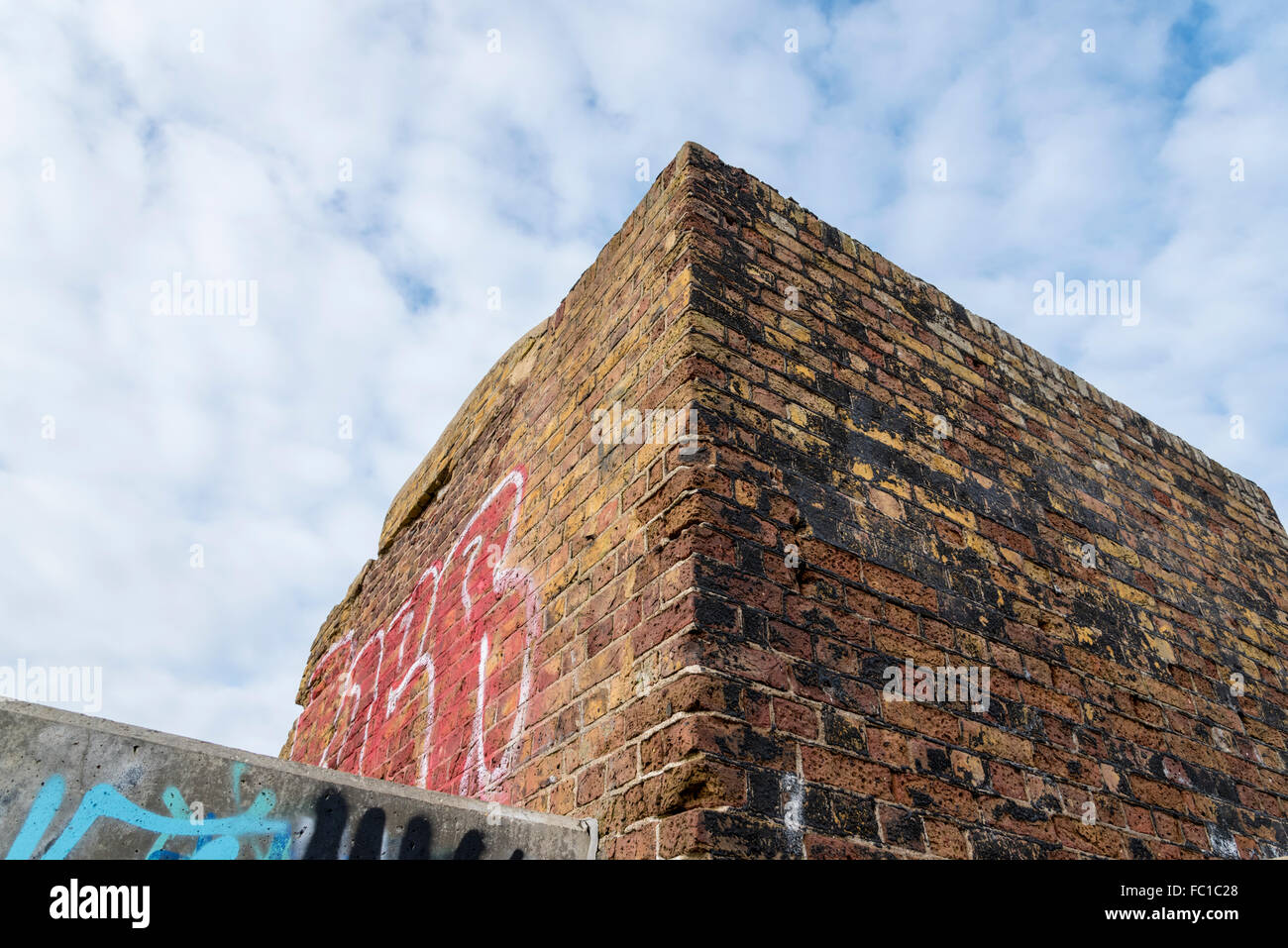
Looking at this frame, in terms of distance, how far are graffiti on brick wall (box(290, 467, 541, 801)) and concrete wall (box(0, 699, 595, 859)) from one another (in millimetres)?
559

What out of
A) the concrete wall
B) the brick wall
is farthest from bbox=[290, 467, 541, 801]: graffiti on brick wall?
the concrete wall

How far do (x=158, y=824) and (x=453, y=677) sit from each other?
4.82 feet

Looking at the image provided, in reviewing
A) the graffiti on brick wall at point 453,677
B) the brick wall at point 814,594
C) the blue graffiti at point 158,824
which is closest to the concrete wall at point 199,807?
the blue graffiti at point 158,824

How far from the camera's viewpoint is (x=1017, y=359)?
354 cm

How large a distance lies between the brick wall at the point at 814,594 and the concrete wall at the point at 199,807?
33 centimetres

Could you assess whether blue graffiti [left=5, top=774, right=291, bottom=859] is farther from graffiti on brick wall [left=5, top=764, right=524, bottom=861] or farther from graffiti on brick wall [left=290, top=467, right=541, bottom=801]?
graffiti on brick wall [left=290, top=467, right=541, bottom=801]

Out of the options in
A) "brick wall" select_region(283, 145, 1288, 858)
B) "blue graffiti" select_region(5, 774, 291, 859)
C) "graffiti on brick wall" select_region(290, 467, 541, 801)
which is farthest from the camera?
"graffiti on brick wall" select_region(290, 467, 541, 801)

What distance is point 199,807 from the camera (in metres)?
1.58

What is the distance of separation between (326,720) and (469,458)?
1.63 m

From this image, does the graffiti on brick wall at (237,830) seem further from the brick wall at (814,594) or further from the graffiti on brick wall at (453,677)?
the graffiti on brick wall at (453,677)

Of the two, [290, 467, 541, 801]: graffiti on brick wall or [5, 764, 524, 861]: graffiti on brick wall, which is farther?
[290, 467, 541, 801]: graffiti on brick wall

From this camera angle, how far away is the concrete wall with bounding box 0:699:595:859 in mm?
1470
